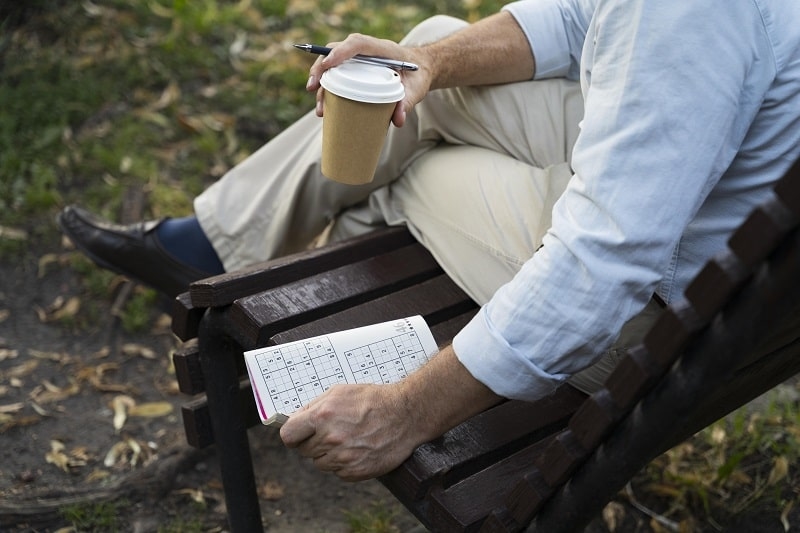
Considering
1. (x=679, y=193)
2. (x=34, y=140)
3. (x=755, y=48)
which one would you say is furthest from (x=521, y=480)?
(x=34, y=140)

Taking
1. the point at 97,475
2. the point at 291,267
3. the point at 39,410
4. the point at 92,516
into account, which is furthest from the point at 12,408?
the point at 291,267

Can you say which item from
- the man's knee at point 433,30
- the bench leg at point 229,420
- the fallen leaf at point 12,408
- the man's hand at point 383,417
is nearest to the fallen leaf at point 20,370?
the fallen leaf at point 12,408

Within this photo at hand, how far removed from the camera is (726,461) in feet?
8.63

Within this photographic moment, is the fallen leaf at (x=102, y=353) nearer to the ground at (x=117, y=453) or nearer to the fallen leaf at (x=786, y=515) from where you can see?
the ground at (x=117, y=453)

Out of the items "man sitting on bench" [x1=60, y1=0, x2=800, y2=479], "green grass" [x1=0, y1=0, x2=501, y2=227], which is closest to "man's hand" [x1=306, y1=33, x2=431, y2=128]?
"man sitting on bench" [x1=60, y1=0, x2=800, y2=479]

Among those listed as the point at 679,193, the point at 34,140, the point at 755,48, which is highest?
the point at 755,48

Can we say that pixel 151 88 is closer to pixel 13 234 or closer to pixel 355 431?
pixel 13 234

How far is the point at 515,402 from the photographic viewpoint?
1.87 m

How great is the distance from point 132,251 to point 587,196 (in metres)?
1.56

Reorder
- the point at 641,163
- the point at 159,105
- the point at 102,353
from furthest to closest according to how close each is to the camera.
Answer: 1. the point at 159,105
2. the point at 102,353
3. the point at 641,163

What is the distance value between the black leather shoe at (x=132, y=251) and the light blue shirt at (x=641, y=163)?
127 centimetres

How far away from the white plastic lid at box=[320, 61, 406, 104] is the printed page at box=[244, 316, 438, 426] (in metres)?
0.42

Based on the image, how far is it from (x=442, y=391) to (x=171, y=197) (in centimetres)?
209

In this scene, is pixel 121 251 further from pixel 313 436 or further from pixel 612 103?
pixel 612 103
